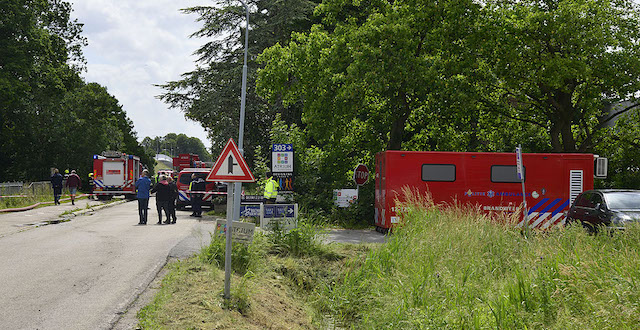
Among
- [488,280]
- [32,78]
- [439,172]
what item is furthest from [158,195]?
[32,78]

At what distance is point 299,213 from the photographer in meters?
13.2

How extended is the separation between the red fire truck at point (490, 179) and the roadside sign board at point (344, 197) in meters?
3.76

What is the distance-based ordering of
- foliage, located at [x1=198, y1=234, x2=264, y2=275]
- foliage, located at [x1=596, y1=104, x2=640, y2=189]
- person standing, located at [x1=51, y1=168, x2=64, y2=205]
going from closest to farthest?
1. foliage, located at [x1=198, y1=234, x2=264, y2=275]
2. person standing, located at [x1=51, y1=168, x2=64, y2=205]
3. foliage, located at [x1=596, y1=104, x2=640, y2=189]

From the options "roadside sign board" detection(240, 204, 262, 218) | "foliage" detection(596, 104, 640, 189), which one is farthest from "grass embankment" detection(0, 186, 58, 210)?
"foliage" detection(596, 104, 640, 189)

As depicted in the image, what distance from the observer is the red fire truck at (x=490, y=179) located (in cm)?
1950

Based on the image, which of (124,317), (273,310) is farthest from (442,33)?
(124,317)

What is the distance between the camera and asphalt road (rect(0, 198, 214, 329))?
7.90 metres

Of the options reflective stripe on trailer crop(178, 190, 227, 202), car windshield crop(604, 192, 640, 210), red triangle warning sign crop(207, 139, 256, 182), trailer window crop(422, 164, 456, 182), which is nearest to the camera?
red triangle warning sign crop(207, 139, 256, 182)

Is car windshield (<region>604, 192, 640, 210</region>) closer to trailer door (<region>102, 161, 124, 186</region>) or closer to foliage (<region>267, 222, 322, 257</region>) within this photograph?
foliage (<region>267, 222, 322, 257</region>)

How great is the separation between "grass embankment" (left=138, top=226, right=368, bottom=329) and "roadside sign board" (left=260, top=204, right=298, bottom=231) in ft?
0.62

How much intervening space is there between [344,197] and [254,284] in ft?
49.3

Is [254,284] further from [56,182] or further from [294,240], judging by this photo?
[56,182]

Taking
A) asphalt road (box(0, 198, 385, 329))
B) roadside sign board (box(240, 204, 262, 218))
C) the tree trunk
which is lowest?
asphalt road (box(0, 198, 385, 329))

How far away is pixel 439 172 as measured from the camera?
19672mm
